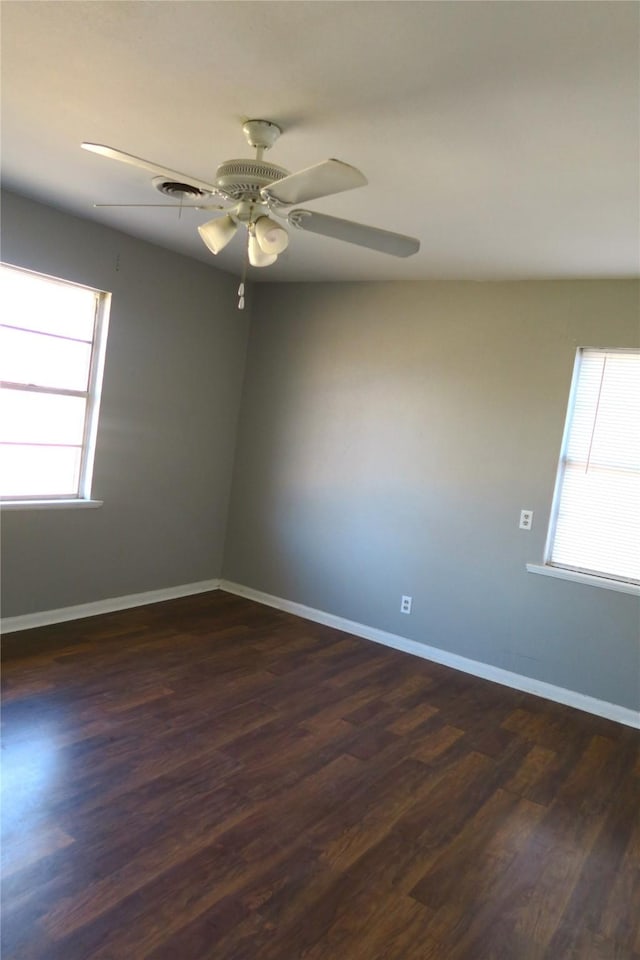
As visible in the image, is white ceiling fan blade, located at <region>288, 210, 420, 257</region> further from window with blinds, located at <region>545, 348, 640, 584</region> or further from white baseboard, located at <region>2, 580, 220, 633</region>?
white baseboard, located at <region>2, 580, 220, 633</region>

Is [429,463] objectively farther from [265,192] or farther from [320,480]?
[265,192]

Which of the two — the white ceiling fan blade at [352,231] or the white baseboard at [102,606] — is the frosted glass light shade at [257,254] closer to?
the white ceiling fan blade at [352,231]

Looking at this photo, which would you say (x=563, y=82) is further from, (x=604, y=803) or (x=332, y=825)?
(x=604, y=803)

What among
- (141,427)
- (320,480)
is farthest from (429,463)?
(141,427)

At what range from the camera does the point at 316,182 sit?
1829 millimetres

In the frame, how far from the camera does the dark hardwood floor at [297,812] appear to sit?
1894 millimetres

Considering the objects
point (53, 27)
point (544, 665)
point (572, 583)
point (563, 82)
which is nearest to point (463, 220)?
point (563, 82)

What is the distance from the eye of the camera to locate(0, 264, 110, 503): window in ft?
12.2

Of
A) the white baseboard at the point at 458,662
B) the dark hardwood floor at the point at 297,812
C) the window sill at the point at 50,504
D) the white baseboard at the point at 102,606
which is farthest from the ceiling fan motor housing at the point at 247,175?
the white baseboard at the point at 458,662

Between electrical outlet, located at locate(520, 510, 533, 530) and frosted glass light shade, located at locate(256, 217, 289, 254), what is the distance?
2.49m

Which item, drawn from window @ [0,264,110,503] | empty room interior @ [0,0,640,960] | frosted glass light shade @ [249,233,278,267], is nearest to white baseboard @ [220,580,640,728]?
empty room interior @ [0,0,640,960]

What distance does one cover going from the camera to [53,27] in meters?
1.82

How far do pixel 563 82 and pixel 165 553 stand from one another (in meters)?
3.94

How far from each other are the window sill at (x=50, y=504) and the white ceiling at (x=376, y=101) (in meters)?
1.79
